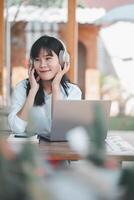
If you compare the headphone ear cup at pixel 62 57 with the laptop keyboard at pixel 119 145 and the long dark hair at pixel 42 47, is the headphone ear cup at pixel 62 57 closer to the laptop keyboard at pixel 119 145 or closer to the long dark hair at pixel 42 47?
the long dark hair at pixel 42 47

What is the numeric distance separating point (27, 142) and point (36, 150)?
0.02 m

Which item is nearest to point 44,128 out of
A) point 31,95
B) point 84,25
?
point 31,95

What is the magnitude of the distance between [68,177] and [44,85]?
2.26 metres

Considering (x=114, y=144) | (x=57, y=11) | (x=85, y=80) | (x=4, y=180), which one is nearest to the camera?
(x=4, y=180)

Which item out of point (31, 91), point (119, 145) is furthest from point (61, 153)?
point (31, 91)

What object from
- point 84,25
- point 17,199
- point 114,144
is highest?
point 84,25

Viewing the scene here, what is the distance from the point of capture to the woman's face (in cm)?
277

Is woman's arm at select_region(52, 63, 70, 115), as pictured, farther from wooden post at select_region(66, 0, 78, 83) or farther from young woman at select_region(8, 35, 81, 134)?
wooden post at select_region(66, 0, 78, 83)

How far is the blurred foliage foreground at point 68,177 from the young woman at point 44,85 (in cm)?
203

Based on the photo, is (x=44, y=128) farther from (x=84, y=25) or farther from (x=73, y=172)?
(x=84, y=25)

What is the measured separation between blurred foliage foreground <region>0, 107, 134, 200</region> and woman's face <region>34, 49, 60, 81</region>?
2.10 metres

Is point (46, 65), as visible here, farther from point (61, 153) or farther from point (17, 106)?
point (61, 153)

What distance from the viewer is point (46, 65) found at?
2.76 meters

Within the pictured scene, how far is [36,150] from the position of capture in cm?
65
